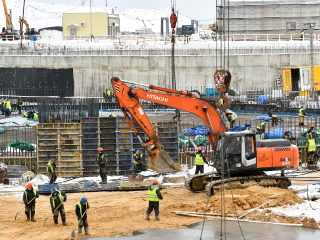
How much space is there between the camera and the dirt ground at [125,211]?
13.8 metres

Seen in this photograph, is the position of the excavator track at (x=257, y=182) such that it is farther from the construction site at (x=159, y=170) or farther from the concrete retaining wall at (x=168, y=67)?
the concrete retaining wall at (x=168, y=67)

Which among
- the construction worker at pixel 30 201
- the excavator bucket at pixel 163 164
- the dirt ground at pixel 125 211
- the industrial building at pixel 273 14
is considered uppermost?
the industrial building at pixel 273 14

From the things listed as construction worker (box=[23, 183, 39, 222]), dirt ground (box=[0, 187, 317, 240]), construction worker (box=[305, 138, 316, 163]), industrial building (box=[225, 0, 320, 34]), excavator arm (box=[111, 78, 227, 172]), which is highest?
industrial building (box=[225, 0, 320, 34])

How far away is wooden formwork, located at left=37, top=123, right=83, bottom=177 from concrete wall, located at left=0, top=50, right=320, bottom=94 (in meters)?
25.8

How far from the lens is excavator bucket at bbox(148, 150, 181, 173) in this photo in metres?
20.3

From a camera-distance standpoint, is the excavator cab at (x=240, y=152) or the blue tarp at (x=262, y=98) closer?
the excavator cab at (x=240, y=152)

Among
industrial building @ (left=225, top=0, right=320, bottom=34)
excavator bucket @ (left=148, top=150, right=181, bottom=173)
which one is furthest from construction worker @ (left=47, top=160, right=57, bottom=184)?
industrial building @ (left=225, top=0, right=320, bottom=34)

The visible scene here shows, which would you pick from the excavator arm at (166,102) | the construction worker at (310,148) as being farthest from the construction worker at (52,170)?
the construction worker at (310,148)

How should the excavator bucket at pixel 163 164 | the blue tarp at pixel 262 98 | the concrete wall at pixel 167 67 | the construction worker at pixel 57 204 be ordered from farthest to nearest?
the concrete wall at pixel 167 67, the blue tarp at pixel 262 98, the excavator bucket at pixel 163 164, the construction worker at pixel 57 204

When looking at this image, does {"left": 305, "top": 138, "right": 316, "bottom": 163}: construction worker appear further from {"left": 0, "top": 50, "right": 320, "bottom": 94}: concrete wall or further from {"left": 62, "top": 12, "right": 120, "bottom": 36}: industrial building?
{"left": 62, "top": 12, "right": 120, "bottom": 36}: industrial building

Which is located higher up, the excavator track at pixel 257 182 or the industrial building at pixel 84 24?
the industrial building at pixel 84 24

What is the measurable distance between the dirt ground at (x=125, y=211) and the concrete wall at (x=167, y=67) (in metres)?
29.8

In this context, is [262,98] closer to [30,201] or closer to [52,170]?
[52,170]

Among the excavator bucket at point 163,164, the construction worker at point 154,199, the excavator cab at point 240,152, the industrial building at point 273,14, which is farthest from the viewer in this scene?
the industrial building at point 273,14
